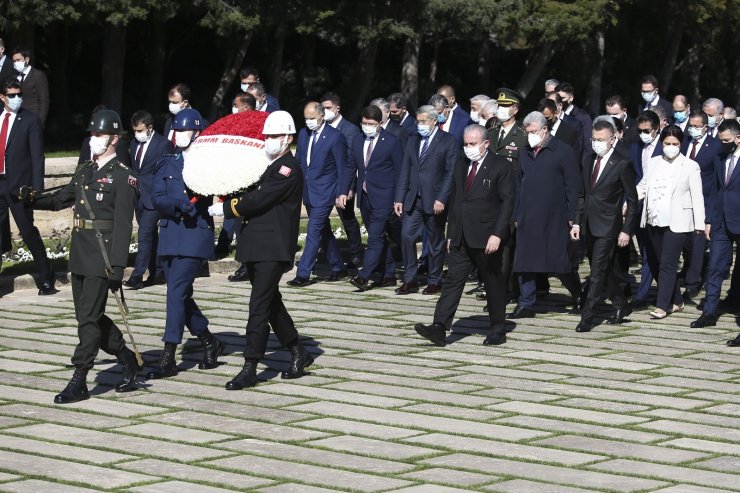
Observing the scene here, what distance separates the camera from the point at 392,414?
9281 millimetres

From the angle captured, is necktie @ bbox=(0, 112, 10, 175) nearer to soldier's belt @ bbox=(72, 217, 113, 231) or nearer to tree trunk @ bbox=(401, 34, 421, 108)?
soldier's belt @ bbox=(72, 217, 113, 231)

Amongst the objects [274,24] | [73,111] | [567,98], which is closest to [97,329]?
[567,98]

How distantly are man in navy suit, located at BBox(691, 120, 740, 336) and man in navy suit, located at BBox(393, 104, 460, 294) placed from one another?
8.49 ft

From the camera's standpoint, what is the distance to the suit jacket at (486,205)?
1191 cm

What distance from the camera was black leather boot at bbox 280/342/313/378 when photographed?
10531 millimetres

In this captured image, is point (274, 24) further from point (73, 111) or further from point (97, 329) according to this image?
point (97, 329)

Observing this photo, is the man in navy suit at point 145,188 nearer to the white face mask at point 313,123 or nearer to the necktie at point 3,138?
the necktie at point 3,138

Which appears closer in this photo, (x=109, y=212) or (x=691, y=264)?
(x=109, y=212)

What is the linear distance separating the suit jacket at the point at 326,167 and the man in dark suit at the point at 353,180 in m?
0.20

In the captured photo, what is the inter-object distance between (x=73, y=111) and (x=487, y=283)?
2327 cm

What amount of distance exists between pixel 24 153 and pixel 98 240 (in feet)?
16.0

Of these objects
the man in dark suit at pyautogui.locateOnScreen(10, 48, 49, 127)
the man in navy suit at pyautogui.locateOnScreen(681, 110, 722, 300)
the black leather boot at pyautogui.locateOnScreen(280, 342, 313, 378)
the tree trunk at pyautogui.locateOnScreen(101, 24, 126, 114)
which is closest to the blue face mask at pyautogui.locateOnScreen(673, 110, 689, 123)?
the man in navy suit at pyautogui.locateOnScreen(681, 110, 722, 300)

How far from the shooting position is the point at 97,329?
9.65m

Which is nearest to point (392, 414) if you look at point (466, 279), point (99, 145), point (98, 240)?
point (98, 240)
